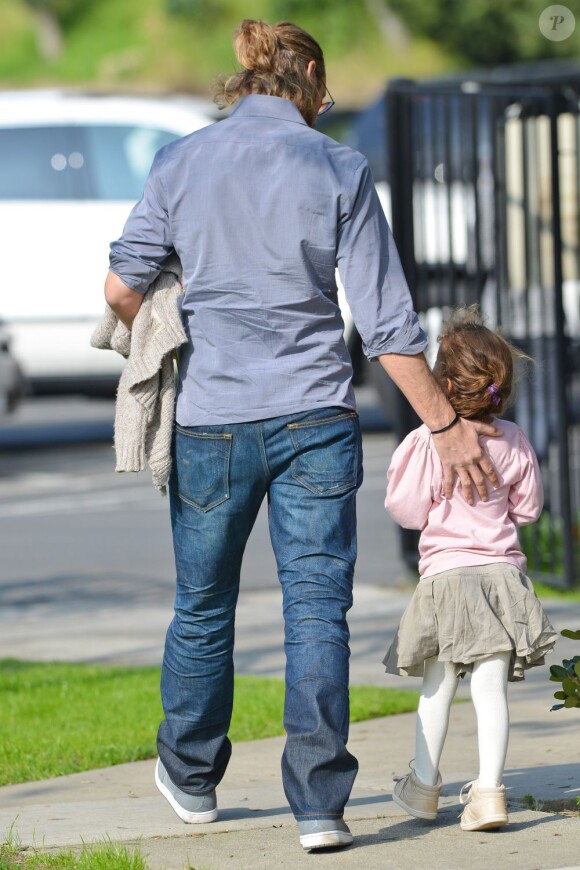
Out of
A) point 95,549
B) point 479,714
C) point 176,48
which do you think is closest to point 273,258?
point 479,714

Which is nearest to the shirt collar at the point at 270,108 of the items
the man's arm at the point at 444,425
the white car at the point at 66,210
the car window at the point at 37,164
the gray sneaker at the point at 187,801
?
the man's arm at the point at 444,425

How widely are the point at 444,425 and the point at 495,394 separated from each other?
0.57 ft

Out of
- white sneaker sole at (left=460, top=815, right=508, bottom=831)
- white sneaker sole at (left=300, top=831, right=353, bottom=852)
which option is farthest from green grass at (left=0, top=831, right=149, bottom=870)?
white sneaker sole at (left=460, top=815, right=508, bottom=831)

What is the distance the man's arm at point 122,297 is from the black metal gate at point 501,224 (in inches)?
151

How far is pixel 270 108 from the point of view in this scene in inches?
144

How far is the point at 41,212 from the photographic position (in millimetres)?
12695

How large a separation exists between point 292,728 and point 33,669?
268 centimetres

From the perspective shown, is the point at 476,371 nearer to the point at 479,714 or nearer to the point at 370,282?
the point at 370,282

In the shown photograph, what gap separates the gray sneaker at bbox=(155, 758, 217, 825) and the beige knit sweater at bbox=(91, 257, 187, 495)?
71 centimetres

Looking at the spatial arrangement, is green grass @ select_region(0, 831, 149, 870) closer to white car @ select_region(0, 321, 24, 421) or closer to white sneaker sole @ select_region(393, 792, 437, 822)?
white sneaker sole @ select_region(393, 792, 437, 822)

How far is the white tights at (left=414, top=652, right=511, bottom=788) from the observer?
12.0ft

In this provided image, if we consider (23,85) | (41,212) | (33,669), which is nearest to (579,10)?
(23,85)

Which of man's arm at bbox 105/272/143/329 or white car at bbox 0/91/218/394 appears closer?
man's arm at bbox 105/272/143/329

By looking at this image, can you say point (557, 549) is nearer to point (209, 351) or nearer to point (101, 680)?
point (101, 680)
